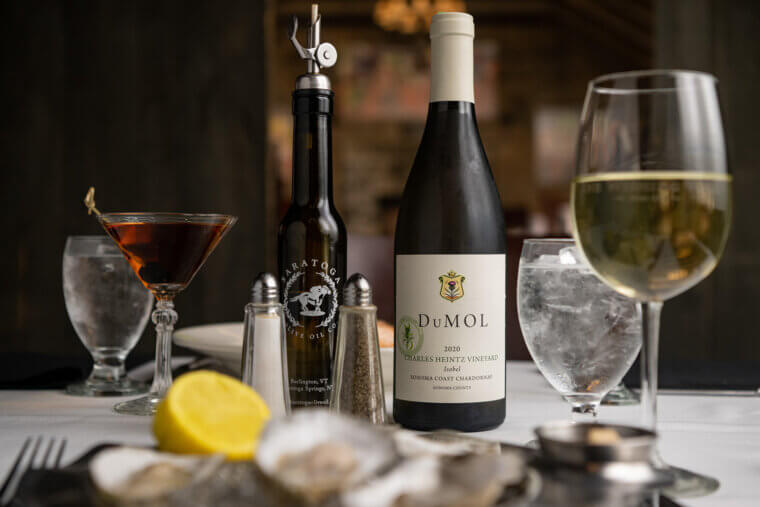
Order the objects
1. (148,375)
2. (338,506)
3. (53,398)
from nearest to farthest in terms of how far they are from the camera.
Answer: (338,506) → (53,398) → (148,375)

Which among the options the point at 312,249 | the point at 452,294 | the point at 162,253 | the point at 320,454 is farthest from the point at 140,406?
the point at 320,454

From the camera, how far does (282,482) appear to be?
0.37 m

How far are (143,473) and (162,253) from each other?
0.48 meters

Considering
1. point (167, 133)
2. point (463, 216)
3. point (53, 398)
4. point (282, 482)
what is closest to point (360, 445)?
point (282, 482)

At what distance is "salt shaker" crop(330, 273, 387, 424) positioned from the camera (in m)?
0.70

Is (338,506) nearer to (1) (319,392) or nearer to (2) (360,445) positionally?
(2) (360,445)

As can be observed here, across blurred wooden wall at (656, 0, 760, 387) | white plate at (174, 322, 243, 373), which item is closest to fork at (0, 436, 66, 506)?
white plate at (174, 322, 243, 373)

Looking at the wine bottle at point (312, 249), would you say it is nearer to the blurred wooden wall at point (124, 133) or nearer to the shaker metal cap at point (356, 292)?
the shaker metal cap at point (356, 292)

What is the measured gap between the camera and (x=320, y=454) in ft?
1.30

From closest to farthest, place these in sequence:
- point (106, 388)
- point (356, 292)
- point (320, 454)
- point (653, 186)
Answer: point (320, 454)
point (653, 186)
point (356, 292)
point (106, 388)

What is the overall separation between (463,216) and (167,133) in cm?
272

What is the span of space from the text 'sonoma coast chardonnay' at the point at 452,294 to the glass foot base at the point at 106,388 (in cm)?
39

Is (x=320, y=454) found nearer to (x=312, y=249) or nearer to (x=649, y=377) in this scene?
(x=649, y=377)

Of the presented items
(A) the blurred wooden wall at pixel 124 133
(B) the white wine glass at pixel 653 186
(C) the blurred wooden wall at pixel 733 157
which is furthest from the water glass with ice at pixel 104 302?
(C) the blurred wooden wall at pixel 733 157
